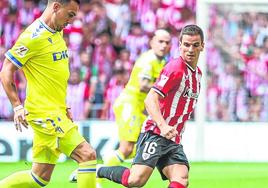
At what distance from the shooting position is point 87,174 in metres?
7.34

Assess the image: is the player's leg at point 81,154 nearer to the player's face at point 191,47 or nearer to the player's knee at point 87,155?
the player's knee at point 87,155

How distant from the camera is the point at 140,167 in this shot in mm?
7516

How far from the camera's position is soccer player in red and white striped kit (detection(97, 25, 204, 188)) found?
23.8ft

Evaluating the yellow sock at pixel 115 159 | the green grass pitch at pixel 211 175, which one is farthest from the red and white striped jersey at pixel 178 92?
the yellow sock at pixel 115 159

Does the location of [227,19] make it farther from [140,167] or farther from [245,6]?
[140,167]

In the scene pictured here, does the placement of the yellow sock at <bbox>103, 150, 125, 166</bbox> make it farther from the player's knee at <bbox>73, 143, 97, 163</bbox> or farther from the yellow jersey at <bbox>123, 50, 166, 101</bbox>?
the player's knee at <bbox>73, 143, 97, 163</bbox>

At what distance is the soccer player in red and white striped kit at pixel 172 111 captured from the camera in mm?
7266

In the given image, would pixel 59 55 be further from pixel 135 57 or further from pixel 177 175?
pixel 135 57

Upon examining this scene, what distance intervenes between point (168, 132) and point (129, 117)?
14.2 ft

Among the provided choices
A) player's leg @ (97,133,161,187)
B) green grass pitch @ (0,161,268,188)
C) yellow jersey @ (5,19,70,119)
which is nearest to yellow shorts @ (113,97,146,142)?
green grass pitch @ (0,161,268,188)

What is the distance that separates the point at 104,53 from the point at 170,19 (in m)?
1.76

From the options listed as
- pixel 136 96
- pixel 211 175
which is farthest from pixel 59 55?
pixel 211 175

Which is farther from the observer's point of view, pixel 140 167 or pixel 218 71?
pixel 218 71

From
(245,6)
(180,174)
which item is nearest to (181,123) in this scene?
(180,174)
